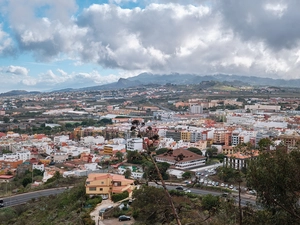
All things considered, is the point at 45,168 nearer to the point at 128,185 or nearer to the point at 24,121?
the point at 128,185

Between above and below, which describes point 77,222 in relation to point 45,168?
above

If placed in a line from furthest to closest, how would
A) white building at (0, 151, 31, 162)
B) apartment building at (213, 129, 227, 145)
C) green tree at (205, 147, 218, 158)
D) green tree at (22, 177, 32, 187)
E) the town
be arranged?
1. apartment building at (213, 129, 227, 145)
2. white building at (0, 151, 31, 162)
3. green tree at (205, 147, 218, 158)
4. green tree at (22, 177, 32, 187)
5. the town

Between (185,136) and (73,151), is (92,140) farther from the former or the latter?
(185,136)

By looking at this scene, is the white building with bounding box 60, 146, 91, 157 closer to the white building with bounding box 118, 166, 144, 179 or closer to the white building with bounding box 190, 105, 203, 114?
the white building with bounding box 118, 166, 144, 179

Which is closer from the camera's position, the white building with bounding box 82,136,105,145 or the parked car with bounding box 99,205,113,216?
the parked car with bounding box 99,205,113,216

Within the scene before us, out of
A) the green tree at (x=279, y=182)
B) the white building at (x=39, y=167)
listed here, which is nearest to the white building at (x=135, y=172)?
the white building at (x=39, y=167)

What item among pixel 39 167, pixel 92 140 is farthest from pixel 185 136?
pixel 39 167

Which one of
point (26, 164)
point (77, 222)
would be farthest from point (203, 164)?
point (77, 222)

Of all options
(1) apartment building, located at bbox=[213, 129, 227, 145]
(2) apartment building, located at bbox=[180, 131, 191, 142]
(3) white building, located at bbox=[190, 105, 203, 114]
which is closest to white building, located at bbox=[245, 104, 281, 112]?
(3) white building, located at bbox=[190, 105, 203, 114]
